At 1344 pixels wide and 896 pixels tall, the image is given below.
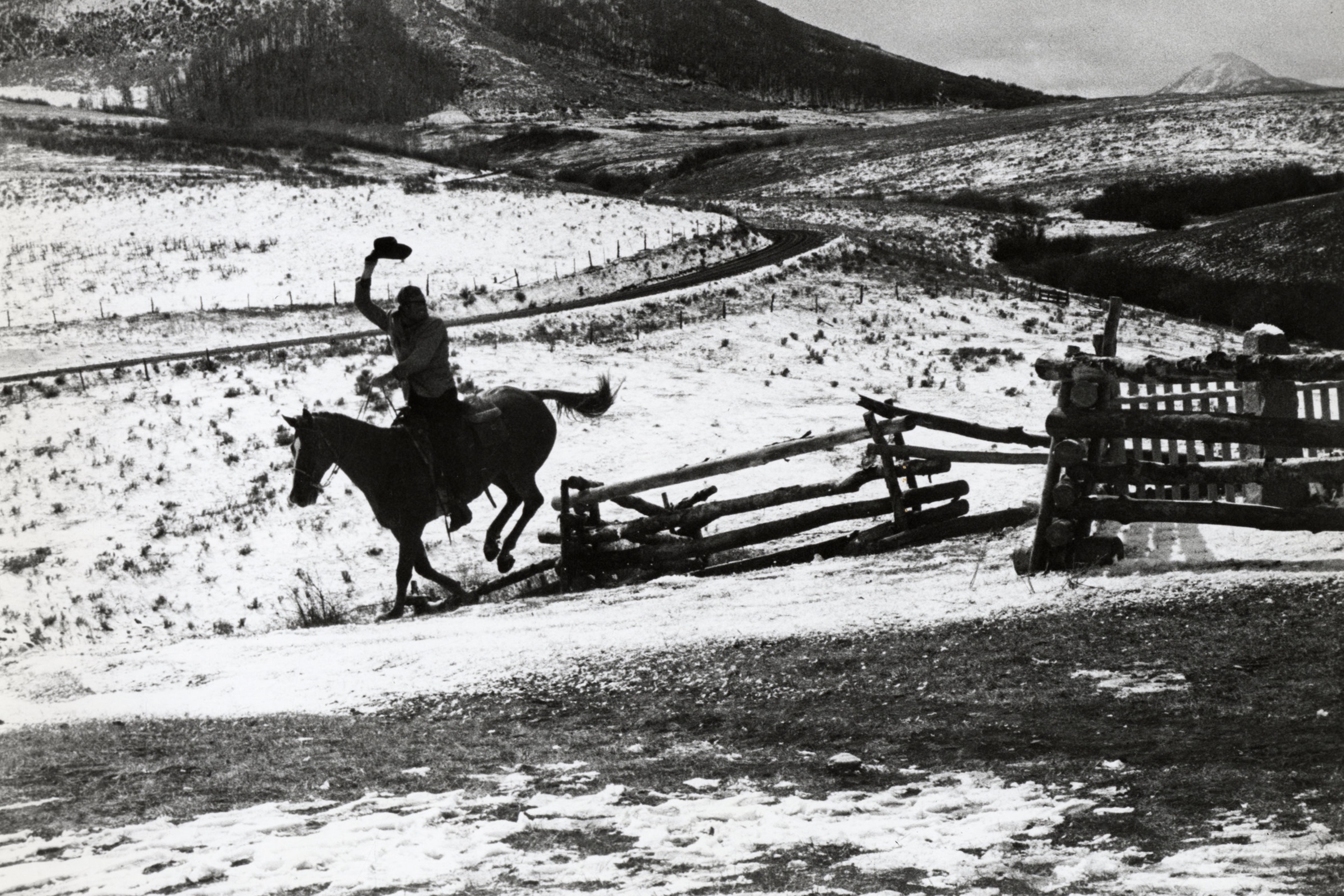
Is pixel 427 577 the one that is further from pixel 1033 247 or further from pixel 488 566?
pixel 1033 247

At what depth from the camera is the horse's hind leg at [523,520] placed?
15008 millimetres

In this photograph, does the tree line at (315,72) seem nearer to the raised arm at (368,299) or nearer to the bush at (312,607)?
the bush at (312,607)

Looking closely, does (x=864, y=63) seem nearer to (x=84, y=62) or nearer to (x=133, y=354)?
(x=84, y=62)

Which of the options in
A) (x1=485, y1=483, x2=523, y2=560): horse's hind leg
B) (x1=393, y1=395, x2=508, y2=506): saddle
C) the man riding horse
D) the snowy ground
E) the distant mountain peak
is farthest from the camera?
the distant mountain peak

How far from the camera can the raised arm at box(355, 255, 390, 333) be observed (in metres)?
12.3

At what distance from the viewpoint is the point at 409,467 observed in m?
13.2

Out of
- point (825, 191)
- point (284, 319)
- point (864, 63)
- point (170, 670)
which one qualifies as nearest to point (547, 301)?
point (284, 319)

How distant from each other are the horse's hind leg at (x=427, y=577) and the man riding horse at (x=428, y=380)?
0.46 meters

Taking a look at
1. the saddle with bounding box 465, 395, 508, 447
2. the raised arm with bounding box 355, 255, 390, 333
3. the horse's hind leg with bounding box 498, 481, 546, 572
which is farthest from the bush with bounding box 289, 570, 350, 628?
the raised arm with bounding box 355, 255, 390, 333

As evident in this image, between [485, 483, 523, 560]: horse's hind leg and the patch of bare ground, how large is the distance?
601 cm

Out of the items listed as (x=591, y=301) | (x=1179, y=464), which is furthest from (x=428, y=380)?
(x=591, y=301)

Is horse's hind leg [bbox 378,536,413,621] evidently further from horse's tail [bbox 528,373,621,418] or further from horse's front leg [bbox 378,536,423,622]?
horse's tail [bbox 528,373,621,418]

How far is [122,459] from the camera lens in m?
21.2

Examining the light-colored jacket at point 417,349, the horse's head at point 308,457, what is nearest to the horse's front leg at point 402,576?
the horse's head at point 308,457
